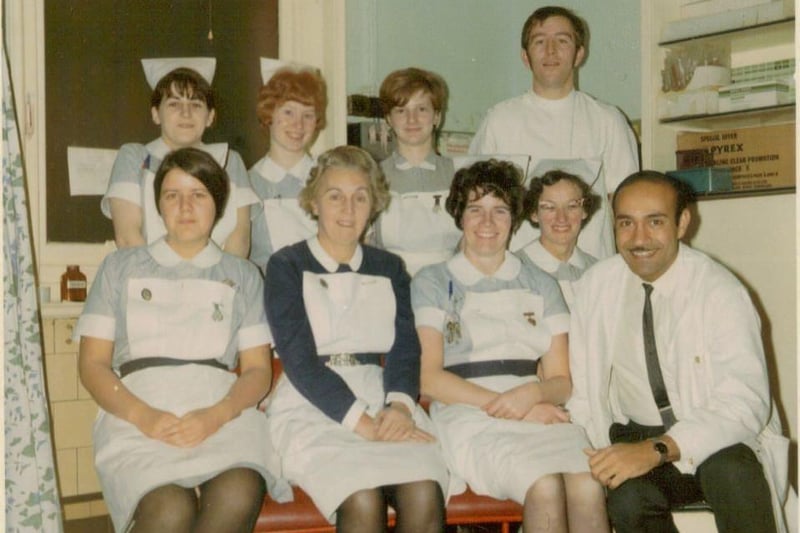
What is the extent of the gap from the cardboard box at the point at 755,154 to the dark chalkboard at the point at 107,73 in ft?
6.92

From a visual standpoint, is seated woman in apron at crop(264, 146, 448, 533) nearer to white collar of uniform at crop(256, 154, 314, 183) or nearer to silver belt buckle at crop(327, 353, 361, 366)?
silver belt buckle at crop(327, 353, 361, 366)

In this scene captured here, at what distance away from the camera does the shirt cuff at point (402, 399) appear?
225 centimetres

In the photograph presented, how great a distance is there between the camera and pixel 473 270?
2451 mm

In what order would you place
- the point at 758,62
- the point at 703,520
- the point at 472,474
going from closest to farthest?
the point at 472,474
the point at 703,520
the point at 758,62

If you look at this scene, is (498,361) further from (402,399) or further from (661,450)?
(661,450)

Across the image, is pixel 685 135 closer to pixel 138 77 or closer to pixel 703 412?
pixel 703 412

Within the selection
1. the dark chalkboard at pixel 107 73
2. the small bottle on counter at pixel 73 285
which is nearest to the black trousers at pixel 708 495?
the small bottle on counter at pixel 73 285

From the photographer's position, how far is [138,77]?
3.55m

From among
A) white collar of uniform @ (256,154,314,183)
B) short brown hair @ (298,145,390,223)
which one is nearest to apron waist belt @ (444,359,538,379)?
short brown hair @ (298,145,390,223)

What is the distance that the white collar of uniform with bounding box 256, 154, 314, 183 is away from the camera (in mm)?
2887

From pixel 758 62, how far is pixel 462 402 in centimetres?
245

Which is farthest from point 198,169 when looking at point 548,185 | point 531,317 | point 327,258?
point 548,185

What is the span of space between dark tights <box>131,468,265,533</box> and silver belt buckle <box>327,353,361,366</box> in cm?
39

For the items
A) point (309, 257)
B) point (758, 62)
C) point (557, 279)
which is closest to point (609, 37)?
point (758, 62)
